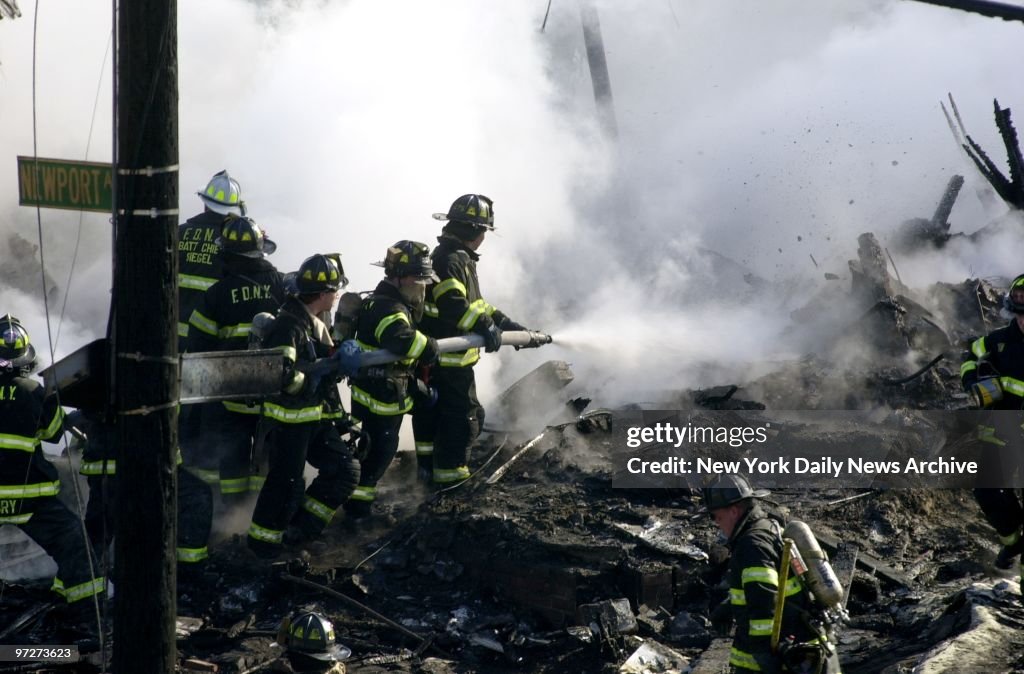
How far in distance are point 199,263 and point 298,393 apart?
4.61ft

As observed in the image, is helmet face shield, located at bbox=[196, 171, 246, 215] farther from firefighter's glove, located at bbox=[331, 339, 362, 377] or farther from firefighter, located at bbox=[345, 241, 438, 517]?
firefighter's glove, located at bbox=[331, 339, 362, 377]

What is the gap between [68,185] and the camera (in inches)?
193

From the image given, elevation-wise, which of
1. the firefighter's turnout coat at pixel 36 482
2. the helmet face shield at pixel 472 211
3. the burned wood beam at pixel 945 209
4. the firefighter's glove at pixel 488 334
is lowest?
the firefighter's turnout coat at pixel 36 482

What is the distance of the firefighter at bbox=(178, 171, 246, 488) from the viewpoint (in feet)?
25.6

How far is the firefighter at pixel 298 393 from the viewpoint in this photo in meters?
7.33

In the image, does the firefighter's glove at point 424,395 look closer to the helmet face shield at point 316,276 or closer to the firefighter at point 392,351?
the firefighter at point 392,351

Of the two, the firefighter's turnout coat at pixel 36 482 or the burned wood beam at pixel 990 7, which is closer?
the burned wood beam at pixel 990 7

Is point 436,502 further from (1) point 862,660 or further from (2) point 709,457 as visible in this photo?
(1) point 862,660

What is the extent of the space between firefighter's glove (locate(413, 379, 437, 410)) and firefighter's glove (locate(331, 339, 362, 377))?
2.48 ft

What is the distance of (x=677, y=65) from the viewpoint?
67.8ft

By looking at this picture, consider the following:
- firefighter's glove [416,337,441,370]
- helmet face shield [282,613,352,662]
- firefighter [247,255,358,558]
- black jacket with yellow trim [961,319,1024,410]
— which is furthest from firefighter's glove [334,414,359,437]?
black jacket with yellow trim [961,319,1024,410]

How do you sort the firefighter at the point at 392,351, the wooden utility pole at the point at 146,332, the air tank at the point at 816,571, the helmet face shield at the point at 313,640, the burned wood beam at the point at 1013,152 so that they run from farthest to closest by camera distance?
the burned wood beam at the point at 1013,152, the firefighter at the point at 392,351, the helmet face shield at the point at 313,640, the air tank at the point at 816,571, the wooden utility pole at the point at 146,332

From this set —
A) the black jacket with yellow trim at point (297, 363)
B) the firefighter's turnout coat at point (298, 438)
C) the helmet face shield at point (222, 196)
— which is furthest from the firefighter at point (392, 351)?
the helmet face shield at point (222, 196)

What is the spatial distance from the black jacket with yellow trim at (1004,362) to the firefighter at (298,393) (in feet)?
12.4
